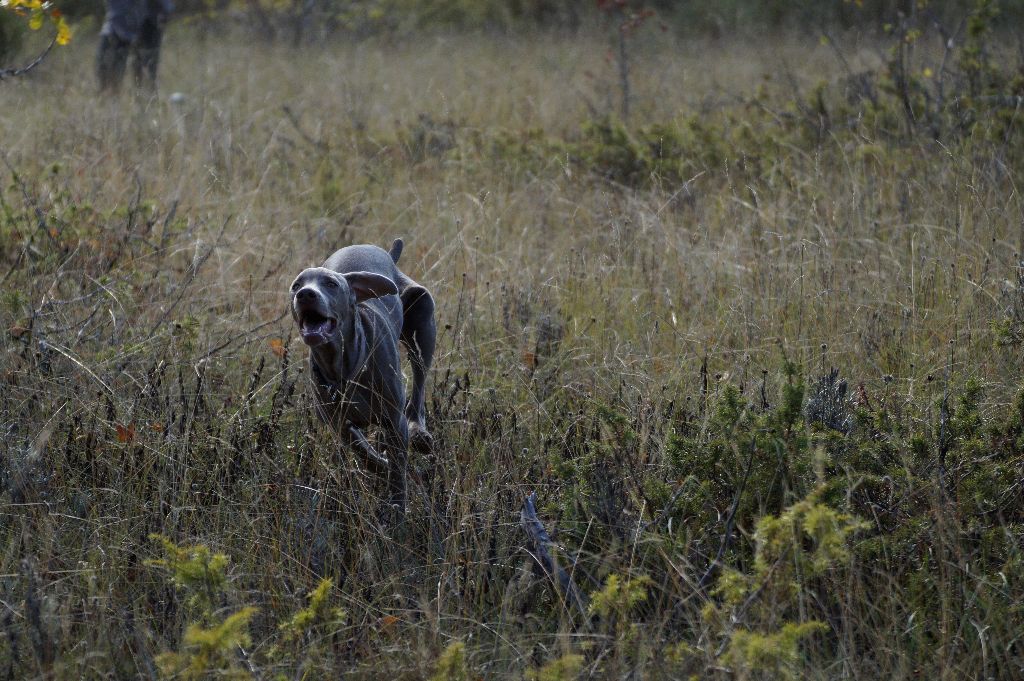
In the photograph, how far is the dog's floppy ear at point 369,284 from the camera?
143 inches

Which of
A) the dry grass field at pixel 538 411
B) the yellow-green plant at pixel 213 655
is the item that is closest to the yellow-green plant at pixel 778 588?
the dry grass field at pixel 538 411

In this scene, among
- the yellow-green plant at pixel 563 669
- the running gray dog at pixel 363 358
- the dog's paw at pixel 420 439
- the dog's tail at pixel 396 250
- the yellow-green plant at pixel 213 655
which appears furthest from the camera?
the dog's tail at pixel 396 250

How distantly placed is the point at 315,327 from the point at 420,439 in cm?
78

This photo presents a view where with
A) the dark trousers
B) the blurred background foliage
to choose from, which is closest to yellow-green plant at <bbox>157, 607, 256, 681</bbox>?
the dark trousers

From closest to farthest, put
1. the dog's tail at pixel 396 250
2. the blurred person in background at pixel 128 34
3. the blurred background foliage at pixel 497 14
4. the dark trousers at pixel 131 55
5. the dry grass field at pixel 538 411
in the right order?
the dry grass field at pixel 538 411 < the dog's tail at pixel 396 250 < the dark trousers at pixel 131 55 < the blurred person in background at pixel 128 34 < the blurred background foliage at pixel 497 14

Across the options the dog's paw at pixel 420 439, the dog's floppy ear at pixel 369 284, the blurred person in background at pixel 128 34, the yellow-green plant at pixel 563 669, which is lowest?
the dog's paw at pixel 420 439

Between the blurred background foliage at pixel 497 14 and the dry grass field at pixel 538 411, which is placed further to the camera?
the blurred background foliage at pixel 497 14

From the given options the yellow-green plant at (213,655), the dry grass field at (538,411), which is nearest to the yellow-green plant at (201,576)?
the dry grass field at (538,411)

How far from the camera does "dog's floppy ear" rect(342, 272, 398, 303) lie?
3.64m

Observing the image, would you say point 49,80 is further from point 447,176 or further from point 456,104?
point 447,176

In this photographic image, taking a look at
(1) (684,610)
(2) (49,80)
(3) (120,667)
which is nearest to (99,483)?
(3) (120,667)

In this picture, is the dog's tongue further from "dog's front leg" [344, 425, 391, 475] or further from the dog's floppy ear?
"dog's front leg" [344, 425, 391, 475]

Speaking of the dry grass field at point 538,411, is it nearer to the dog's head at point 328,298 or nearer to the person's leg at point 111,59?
the dog's head at point 328,298

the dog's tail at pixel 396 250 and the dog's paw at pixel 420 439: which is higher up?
the dog's tail at pixel 396 250
